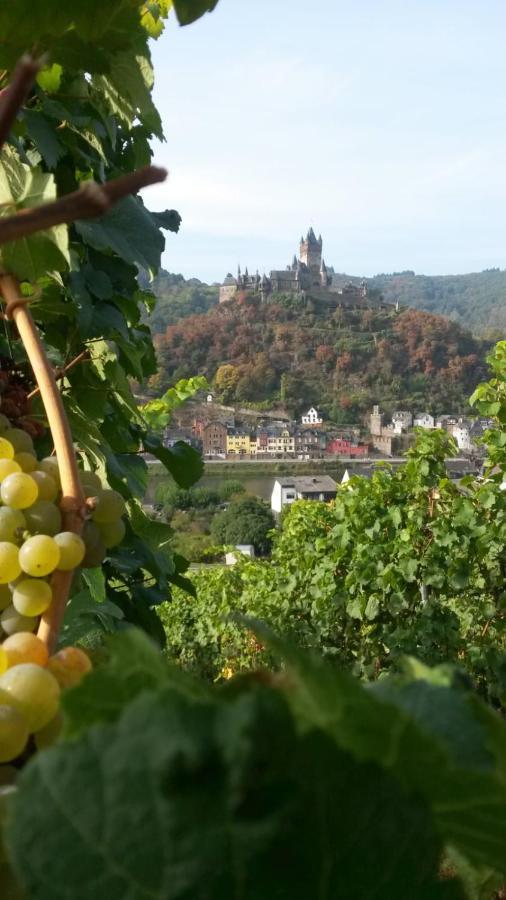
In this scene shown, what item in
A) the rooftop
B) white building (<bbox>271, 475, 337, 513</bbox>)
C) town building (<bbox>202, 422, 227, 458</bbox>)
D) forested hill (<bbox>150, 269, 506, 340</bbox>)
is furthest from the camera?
forested hill (<bbox>150, 269, 506, 340</bbox>)

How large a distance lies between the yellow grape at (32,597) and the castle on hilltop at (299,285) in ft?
159

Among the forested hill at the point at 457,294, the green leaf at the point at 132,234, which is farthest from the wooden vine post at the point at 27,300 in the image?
the forested hill at the point at 457,294

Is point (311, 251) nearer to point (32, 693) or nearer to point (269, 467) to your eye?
point (269, 467)

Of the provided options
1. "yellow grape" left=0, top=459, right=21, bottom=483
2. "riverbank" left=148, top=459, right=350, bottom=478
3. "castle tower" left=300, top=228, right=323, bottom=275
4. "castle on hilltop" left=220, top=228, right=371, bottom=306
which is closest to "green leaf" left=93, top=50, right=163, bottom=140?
"yellow grape" left=0, top=459, right=21, bottom=483

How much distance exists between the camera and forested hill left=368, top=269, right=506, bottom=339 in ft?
227

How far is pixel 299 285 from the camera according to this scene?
168ft

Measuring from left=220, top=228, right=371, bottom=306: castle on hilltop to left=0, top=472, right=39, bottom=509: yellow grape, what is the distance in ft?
158

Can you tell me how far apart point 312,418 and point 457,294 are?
145 ft

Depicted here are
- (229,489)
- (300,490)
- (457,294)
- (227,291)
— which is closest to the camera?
(300,490)

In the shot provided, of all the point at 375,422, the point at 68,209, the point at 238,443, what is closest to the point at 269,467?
the point at 238,443

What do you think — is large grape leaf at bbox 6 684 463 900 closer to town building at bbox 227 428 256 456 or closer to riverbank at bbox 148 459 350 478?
riverbank at bbox 148 459 350 478

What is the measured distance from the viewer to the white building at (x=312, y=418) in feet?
125

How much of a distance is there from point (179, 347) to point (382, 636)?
3222 centimetres

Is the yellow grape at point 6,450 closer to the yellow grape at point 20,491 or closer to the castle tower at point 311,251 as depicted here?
the yellow grape at point 20,491
